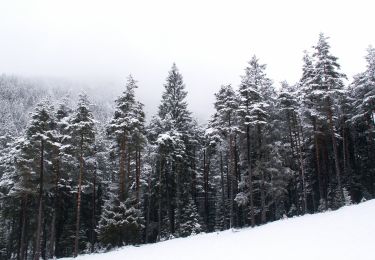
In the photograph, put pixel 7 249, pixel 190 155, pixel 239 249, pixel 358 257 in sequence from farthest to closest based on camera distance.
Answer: pixel 7 249 → pixel 190 155 → pixel 239 249 → pixel 358 257

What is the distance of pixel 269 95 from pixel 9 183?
28005 millimetres

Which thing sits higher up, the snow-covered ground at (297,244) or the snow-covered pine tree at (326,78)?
the snow-covered pine tree at (326,78)

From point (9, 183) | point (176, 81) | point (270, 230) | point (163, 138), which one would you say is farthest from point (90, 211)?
point (270, 230)

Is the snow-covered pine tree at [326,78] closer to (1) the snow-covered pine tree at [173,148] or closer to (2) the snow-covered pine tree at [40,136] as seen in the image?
(1) the snow-covered pine tree at [173,148]

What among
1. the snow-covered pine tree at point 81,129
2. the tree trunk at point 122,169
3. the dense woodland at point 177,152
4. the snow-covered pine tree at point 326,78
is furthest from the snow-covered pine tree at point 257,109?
the snow-covered pine tree at point 81,129

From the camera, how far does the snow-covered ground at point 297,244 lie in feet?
56.4

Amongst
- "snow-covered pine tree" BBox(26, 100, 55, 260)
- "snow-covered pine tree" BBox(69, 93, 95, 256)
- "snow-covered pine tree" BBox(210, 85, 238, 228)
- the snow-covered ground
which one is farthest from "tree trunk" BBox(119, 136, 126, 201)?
"snow-covered pine tree" BBox(210, 85, 238, 228)

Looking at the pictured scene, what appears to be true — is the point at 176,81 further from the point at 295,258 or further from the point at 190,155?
the point at 295,258

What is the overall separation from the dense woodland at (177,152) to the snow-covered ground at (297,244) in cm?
699

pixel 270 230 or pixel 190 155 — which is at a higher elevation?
pixel 190 155

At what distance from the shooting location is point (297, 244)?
20.0m

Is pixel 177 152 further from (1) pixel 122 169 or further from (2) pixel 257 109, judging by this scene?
(2) pixel 257 109

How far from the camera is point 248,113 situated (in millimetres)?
36406

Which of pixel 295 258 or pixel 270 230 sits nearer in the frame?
pixel 295 258
